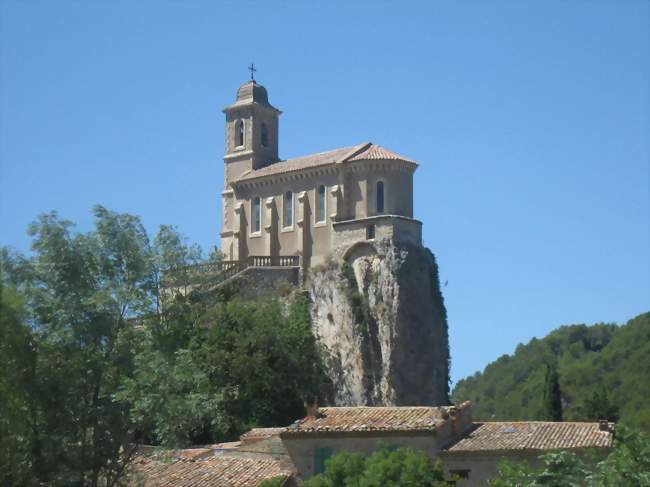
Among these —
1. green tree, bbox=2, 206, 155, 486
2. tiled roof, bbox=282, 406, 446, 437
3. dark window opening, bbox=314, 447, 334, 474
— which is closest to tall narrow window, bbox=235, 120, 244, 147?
tiled roof, bbox=282, 406, 446, 437

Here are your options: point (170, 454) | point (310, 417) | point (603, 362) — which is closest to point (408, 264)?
point (310, 417)

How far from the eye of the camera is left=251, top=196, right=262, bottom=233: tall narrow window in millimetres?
71062

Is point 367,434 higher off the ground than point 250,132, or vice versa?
point 250,132

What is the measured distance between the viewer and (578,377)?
108 meters

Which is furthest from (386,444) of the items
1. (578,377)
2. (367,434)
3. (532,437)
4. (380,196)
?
(578,377)

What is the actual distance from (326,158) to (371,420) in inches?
1249

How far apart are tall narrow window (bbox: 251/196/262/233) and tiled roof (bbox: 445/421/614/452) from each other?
3347 cm

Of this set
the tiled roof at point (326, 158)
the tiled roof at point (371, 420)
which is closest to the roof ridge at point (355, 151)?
the tiled roof at point (326, 158)

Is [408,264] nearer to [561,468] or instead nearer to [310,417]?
[310,417]

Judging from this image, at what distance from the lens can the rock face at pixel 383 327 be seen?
6188cm

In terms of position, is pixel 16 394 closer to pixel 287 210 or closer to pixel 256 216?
pixel 287 210

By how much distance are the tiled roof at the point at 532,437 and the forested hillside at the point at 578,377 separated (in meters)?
23.7

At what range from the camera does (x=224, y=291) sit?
65250mm

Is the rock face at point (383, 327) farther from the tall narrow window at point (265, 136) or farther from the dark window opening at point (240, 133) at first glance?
the dark window opening at point (240, 133)
